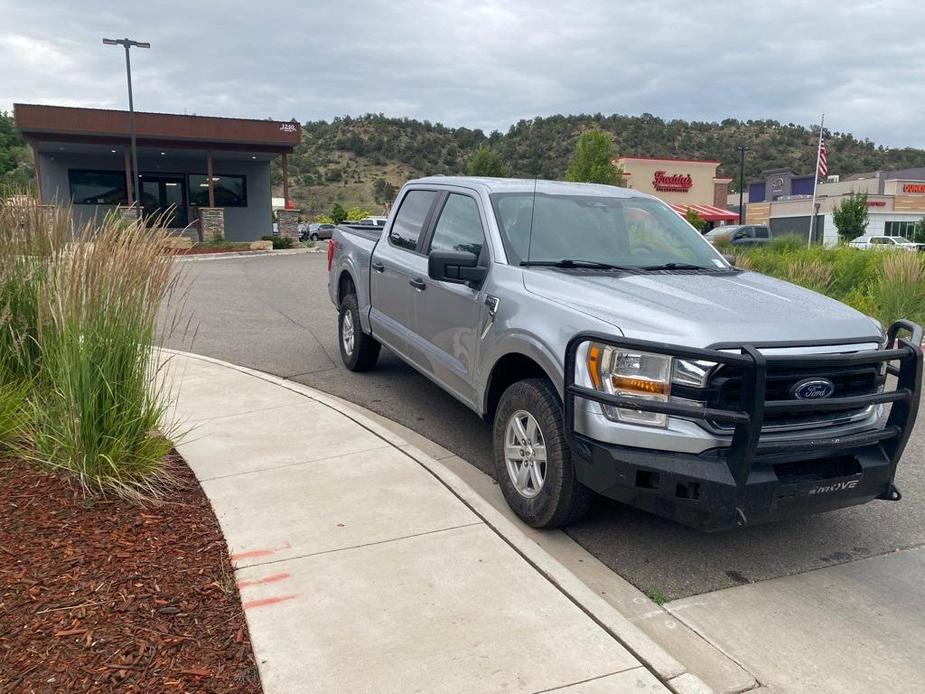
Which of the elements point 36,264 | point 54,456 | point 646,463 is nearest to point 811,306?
point 646,463

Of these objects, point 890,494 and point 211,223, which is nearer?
point 890,494

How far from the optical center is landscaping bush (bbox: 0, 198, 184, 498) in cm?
387

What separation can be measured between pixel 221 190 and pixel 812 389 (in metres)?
33.9

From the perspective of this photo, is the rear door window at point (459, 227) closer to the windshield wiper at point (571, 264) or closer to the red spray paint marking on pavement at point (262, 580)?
the windshield wiper at point (571, 264)

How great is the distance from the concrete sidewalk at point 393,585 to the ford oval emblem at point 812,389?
1.34 meters

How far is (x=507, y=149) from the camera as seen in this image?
82312 mm

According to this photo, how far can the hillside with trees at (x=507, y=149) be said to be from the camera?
76.3 metres

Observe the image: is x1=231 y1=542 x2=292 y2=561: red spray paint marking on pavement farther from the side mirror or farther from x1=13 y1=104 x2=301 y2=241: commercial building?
x1=13 y1=104 x2=301 y2=241: commercial building

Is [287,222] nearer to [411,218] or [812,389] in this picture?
[411,218]

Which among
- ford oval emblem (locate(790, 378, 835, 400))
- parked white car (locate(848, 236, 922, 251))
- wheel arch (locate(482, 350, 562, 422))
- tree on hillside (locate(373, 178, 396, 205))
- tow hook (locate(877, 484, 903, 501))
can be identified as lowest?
tow hook (locate(877, 484, 903, 501))

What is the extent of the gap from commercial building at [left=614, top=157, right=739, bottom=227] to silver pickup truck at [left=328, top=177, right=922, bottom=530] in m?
51.3

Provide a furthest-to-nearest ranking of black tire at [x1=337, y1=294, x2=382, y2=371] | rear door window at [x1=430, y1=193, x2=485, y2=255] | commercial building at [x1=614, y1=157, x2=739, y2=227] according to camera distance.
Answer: commercial building at [x1=614, y1=157, x2=739, y2=227] → black tire at [x1=337, y1=294, x2=382, y2=371] → rear door window at [x1=430, y1=193, x2=485, y2=255]

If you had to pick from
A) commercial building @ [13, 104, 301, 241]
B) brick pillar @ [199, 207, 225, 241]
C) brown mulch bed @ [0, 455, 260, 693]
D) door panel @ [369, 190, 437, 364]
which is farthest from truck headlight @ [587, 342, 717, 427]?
brick pillar @ [199, 207, 225, 241]

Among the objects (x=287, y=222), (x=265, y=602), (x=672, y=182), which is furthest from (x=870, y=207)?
(x=265, y=602)
